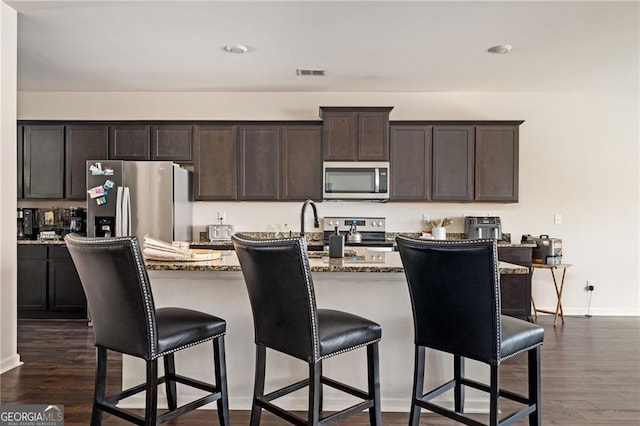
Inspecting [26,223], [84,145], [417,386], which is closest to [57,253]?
[26,223]

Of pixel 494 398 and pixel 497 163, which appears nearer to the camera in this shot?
pixel 494 398

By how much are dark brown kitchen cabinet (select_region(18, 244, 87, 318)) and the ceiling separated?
6.21ft

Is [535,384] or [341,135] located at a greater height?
[341,135]

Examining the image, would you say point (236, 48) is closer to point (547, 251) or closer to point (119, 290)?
point (119, 290)

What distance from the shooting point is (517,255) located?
4.50 m

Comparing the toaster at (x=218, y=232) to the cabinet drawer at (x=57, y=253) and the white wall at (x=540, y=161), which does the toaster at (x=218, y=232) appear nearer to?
the white wall at (x=540, y=161)

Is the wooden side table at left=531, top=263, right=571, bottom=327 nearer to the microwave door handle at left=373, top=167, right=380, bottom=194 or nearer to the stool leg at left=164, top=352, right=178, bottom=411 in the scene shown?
the microwave door handle at left=373, top=167, right=380, bottom=194

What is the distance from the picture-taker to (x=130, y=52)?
12.5 ft

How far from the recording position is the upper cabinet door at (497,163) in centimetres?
470

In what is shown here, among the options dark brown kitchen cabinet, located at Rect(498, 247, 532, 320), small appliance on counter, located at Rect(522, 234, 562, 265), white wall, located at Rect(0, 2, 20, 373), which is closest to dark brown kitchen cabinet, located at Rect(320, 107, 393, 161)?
dark brown kitchen cabinet, located at Rect(498, 247, 532, 320)

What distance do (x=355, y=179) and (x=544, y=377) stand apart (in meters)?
2.58

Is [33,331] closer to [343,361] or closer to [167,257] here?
[167,257]

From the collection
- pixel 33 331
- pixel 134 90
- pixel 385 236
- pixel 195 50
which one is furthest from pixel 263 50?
pixel 33 331

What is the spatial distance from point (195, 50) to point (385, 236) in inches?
112
